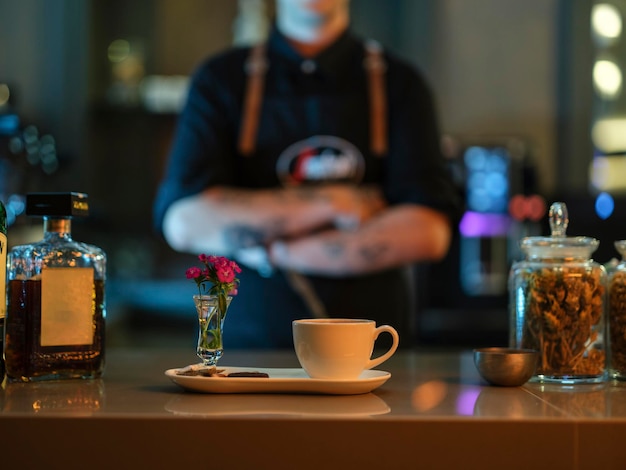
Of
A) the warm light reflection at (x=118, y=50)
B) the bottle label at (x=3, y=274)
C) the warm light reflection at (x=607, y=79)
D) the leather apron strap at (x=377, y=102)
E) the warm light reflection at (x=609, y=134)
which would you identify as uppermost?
the warm light reflection at (x=118, y=50)

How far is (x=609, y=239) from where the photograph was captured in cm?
401

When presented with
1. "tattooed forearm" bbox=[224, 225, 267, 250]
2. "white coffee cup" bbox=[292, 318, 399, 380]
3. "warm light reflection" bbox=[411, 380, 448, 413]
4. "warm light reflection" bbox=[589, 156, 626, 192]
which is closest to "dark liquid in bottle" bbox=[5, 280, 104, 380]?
"white coffee cup" bbox=[292, 318, 399, 380]

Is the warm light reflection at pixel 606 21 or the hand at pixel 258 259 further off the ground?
the warm light reflection at pixel 606 21

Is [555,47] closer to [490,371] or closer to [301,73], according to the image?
[301,73]

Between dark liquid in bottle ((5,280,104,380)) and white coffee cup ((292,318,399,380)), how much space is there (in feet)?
0.92

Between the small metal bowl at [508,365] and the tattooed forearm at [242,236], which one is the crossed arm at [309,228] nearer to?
the tattooed forearm at [242,236]

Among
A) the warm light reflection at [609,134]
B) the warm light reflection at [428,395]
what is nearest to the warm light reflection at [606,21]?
the warm light reflection at [609,134]

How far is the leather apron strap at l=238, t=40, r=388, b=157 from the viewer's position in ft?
7.02

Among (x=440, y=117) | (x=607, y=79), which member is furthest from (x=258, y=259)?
(x=607, y=79)

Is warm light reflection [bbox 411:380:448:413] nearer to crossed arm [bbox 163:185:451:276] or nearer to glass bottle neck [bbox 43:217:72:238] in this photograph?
glass bottle neck [bbox 43:217:72:238]

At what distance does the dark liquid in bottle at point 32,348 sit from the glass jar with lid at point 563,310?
51cm

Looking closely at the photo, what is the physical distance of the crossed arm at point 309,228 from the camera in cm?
208

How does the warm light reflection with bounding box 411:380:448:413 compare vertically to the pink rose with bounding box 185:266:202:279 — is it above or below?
below

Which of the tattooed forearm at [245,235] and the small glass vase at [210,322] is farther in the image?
the tattooed forearm at [245,235]
